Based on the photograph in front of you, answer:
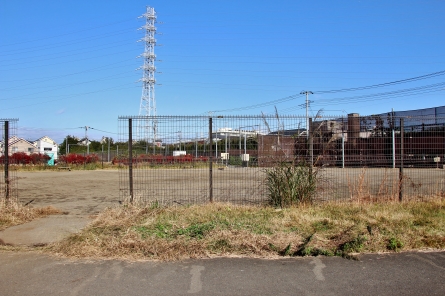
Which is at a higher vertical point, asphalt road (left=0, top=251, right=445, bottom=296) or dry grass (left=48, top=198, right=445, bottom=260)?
dry grass (left=48, top=198, right=445, bottom=260)

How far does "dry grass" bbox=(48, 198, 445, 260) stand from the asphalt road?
0.27 metres

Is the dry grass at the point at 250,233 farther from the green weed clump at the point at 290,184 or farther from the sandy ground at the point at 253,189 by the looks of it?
the sandy ground at the point at 253,189

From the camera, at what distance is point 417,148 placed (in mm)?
10688

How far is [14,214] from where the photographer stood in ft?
26.3

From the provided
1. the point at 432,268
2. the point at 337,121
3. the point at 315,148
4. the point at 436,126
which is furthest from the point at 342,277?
the point at 436,126

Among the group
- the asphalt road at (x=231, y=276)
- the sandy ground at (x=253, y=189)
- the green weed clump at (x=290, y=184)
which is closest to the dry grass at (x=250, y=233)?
the asphalt road at (x=231, y=276)

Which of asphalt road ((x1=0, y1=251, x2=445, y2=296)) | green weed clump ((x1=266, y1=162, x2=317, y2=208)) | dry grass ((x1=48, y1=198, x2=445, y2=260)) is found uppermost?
green weed clump ((x1=266, y1=162, x2=317, y2=208))

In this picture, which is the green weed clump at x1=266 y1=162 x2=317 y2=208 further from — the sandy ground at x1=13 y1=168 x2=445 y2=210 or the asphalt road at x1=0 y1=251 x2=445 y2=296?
the asphalt road at x1=0 y1=251 x2=445 y2=296

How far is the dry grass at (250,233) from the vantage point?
19.0ft

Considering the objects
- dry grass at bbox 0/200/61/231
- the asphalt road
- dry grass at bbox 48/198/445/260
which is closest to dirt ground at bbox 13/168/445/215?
dry grass at bbox 0/200/61/231

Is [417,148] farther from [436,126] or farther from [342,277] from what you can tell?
[342,277]

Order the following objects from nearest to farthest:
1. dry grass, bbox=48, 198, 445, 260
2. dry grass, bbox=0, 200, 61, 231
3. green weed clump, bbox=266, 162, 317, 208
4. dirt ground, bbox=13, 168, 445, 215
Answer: dry grass, bbox=48, 198, 445, 260 < dry grass, bbox=0, 200, 61, 231 < green weed clump, bbox=266, 162, 317, 208 < dirt ground, bbox=13, 168, 445, 215

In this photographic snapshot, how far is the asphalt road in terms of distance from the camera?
445 centimetres

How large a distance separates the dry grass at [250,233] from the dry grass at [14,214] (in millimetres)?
1996
